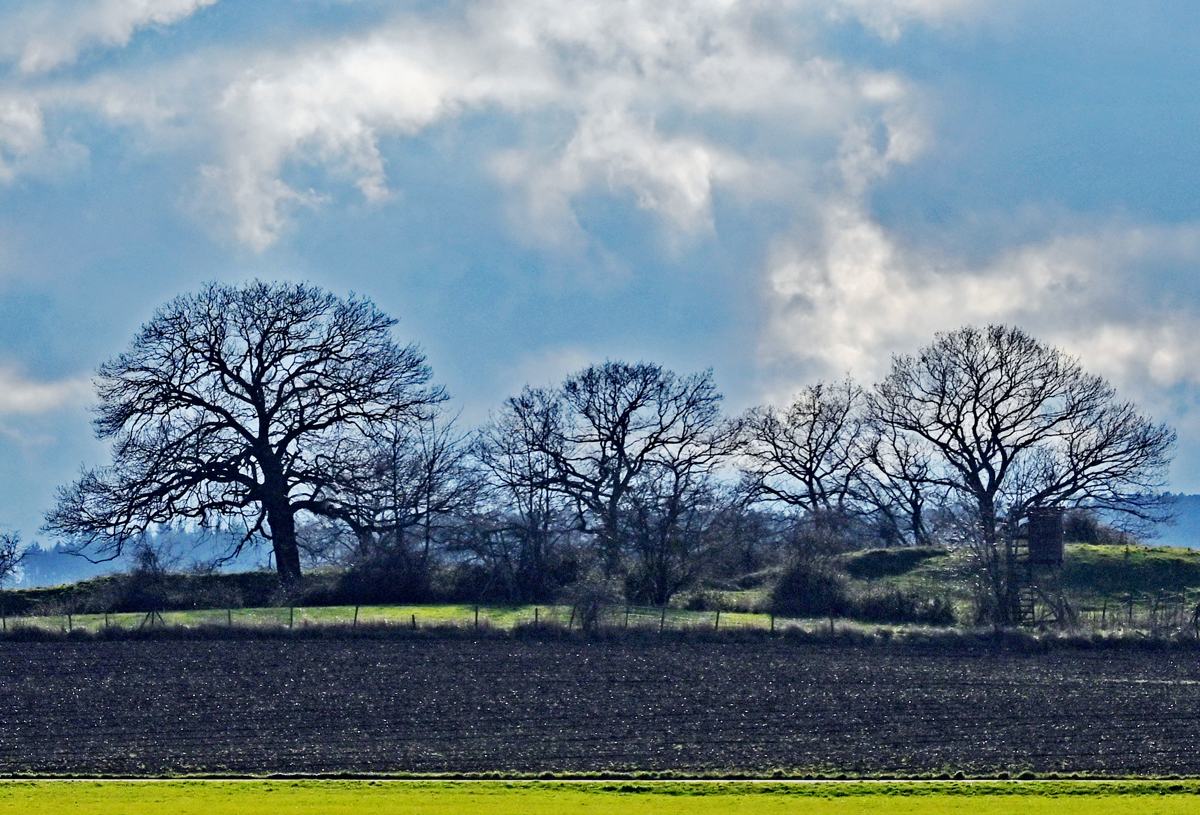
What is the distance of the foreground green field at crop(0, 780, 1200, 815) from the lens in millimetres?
A: 24312

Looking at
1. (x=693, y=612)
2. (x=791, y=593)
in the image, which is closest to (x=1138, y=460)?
(x=791, y=593)

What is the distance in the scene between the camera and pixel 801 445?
255 feet

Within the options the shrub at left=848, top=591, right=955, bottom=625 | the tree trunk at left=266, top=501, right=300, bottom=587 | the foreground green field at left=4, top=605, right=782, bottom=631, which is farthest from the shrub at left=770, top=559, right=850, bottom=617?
the tree trunk at left=266, top=501, right=300, bottom=587

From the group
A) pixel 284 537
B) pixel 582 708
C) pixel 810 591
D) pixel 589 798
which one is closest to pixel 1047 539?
pixel 810 591

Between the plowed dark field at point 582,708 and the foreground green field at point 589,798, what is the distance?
1540mm

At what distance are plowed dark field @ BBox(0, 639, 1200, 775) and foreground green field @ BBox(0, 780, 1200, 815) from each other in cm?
154

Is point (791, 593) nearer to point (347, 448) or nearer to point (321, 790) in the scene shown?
point (347, 448)

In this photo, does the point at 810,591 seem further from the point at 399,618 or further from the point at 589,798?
the point at 589,798

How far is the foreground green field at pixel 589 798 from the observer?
79.8ft

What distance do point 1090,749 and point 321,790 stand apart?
1549 centimetres

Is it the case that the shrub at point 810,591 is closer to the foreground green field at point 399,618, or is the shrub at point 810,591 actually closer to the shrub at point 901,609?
the shrub at point 901,609

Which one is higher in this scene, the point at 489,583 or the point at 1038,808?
the point at 489,583

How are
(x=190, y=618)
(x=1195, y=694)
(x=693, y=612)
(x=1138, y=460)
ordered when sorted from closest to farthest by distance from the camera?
(x=1195, y=694) → (x=190, y=618) → (x=693, y=612) → (x=1138, y=460)

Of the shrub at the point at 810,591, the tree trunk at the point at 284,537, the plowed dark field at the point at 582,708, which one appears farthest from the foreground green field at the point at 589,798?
the tree trunk at the point at 284,537
